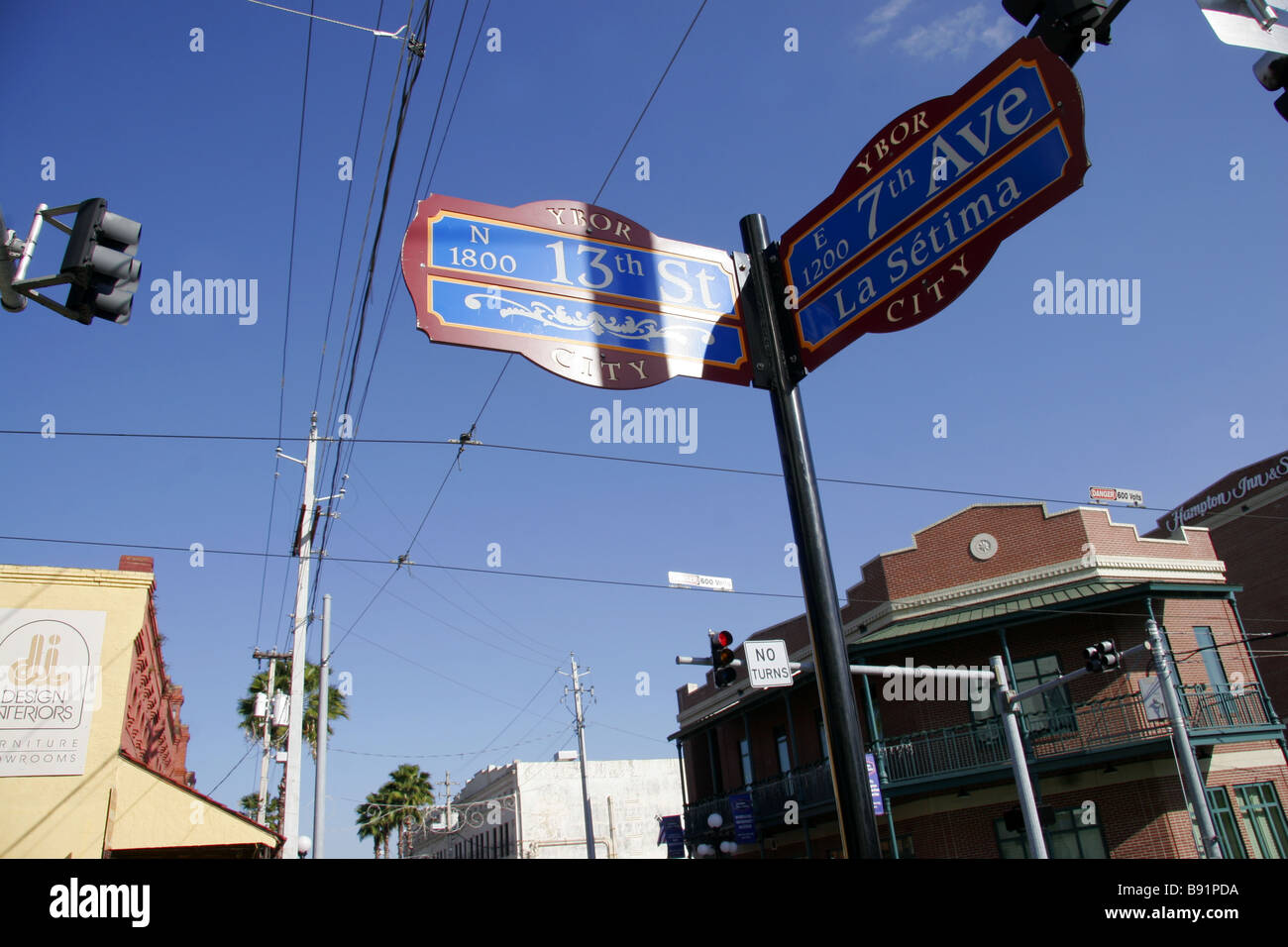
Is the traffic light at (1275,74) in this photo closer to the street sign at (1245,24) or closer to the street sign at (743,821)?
the street sign at (1245,24)

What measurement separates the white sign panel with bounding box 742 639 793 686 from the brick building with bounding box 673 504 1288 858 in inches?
372

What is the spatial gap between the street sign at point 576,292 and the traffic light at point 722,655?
9.05 metres

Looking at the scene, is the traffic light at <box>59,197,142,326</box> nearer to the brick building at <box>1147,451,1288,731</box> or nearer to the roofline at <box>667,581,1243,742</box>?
the roofline at <box>667,581,1243,742</box>

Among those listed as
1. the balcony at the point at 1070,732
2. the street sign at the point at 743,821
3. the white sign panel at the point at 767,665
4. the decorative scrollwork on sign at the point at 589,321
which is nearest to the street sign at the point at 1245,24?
the decorative scrollwork on sign at the point at 589,321

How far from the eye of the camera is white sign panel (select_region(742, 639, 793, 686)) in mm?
12586

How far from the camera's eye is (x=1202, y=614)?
22.4 m

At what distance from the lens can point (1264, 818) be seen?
20.2 metres

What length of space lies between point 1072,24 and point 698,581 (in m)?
11.2

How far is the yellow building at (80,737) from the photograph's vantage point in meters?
14.9

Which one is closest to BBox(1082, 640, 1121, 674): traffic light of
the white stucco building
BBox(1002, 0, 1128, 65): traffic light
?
BBox(1002, 0, 1128, 65): traffic light

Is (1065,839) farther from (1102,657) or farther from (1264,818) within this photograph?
(1102,657)

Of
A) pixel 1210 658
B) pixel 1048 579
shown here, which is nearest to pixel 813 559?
pixel 1048 579
